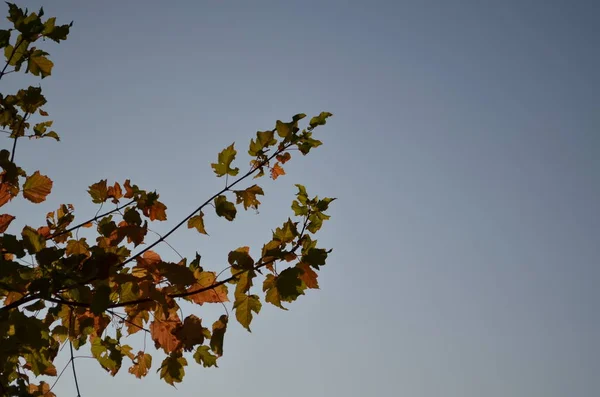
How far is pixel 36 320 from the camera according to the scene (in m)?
2.15

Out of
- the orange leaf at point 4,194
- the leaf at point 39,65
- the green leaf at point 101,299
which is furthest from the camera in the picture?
the leaf at point 39,65

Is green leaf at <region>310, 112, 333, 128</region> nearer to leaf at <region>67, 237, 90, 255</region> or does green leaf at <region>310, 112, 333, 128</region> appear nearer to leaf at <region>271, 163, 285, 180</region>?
leaf at <region>271, 163, 285, 180</region>

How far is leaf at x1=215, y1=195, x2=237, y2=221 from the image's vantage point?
258 centimetres

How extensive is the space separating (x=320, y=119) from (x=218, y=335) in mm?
1171

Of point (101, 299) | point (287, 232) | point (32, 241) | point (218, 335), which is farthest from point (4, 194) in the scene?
point (287, 232)

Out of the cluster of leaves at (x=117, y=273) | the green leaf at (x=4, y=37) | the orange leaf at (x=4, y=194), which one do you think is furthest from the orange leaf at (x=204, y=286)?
the green leaf at (x=4, y=37)

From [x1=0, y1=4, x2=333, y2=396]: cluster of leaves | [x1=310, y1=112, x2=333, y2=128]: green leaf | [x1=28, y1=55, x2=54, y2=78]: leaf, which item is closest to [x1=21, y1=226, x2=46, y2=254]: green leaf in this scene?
[x1=0, y1=4, x2=333, y2=396]: cluster of leaves

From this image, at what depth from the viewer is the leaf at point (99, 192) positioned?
2.82 metres

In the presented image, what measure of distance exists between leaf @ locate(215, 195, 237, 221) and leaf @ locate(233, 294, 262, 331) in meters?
0.47

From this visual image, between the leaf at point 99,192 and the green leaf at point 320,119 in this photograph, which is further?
the leaf at point 99,192

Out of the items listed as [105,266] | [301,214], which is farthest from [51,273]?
[301,214]

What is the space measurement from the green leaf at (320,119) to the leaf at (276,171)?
32 centimetres

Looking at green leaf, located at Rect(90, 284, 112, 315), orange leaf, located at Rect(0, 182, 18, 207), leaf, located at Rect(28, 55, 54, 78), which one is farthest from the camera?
leaf, located at Rect(28, 55, 54, 78)

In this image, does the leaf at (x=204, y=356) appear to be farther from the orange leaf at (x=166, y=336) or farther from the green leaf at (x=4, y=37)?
the green leaf at (x=4, y=37)
